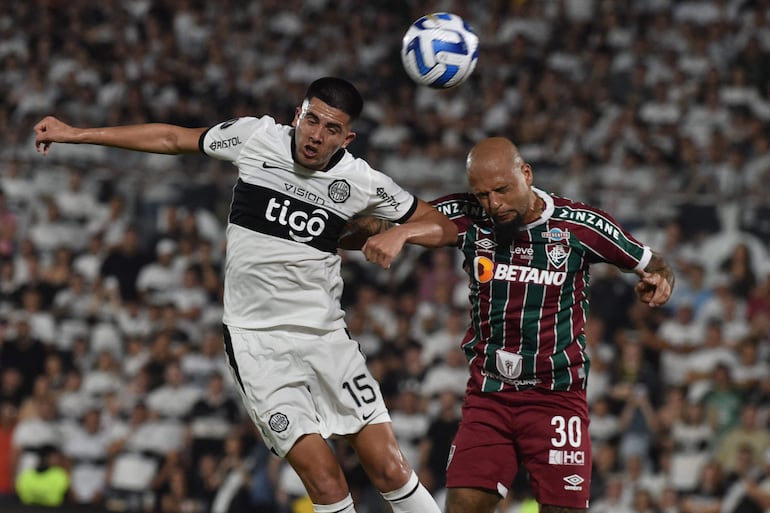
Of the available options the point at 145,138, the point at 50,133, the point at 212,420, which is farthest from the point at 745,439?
the point at 50,133

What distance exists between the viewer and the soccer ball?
6.38 meters

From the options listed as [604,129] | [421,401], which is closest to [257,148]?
[421,401]

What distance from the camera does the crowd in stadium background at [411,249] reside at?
11.5 meters

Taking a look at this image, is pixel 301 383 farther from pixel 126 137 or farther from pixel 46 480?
pixel 46 480

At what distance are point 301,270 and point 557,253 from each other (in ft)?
4.44

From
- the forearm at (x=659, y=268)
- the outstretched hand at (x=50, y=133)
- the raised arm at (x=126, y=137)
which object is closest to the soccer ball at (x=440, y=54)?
the raised arm at (x=126, y=137)

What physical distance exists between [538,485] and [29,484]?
7593 millimetres

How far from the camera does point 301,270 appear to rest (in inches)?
231

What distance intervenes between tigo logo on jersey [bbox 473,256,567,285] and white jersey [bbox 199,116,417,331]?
524 mm

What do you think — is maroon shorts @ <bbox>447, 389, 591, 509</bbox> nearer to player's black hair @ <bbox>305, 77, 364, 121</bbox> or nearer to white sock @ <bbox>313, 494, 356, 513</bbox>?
white sock @ <bbox>313, 494, 356, 513</bbox>

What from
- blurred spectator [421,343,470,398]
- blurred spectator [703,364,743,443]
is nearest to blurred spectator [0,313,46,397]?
blurred spectator [421,343,470,398]

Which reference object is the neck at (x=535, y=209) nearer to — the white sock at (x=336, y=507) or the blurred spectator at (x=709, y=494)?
the white sock at (x=336, y=507)

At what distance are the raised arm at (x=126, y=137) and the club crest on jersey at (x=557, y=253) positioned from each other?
6.33ft

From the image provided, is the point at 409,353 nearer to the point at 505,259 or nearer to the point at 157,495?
the point at 157,495
